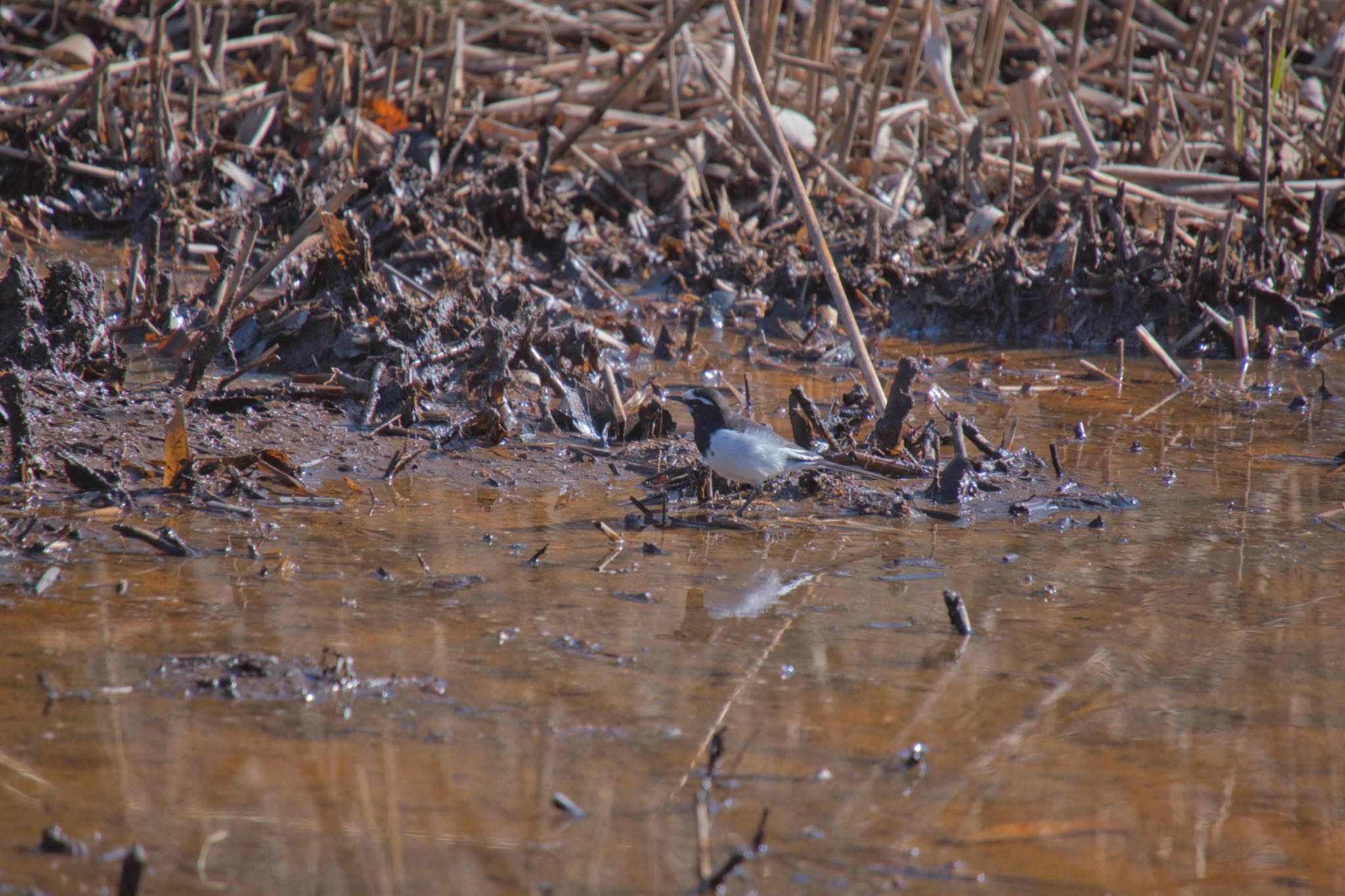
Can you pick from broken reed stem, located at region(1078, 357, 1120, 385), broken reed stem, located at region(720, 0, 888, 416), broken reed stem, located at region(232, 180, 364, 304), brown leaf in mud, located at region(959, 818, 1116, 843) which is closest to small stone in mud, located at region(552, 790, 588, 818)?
brown leaf in mud, located at region(959, 818, 1116, 843)

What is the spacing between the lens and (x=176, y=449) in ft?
15.9

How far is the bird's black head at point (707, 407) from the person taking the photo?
536 cm

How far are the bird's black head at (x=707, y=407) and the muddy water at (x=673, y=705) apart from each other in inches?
21.2

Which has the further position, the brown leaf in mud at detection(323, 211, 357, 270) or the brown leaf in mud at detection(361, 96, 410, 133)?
the brown leaf in mud at detection(361, 96, 410, 133)

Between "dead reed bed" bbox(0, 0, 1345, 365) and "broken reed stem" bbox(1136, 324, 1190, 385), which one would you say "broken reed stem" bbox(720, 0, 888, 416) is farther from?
"broken reed stem" bbox(1136, 324, 1190, 385)

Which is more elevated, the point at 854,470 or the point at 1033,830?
the point at 1033,830

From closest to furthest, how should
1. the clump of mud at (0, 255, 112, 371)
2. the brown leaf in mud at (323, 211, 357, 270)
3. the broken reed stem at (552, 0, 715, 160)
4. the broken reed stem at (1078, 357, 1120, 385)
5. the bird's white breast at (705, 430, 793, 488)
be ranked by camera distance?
the bird's white breast at (705, 430, 793, 488)
the clump of mud at (0, 255, 112, 371)
the brown leaf in mud at (323, 211, 357, 270)
the broken reed stem at (1078, 357, 1120, 385)
the broken reed stem at (552, 0, 715, 160)

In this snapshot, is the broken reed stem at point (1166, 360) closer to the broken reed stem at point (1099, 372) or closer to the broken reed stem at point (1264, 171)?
the broken reed stem at point (1099, 372)

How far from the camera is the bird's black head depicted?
5.36m

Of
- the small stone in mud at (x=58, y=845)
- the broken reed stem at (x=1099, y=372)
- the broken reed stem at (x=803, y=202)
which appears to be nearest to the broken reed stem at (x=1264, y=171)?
the broken reed stem at (x=1099, y=372)

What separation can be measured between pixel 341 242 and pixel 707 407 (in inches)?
93.3

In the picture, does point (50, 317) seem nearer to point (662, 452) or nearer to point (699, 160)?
point (662, 452)

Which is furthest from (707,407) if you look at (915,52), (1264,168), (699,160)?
(915,52)

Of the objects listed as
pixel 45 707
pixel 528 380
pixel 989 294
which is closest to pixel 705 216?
pixel 989 294
